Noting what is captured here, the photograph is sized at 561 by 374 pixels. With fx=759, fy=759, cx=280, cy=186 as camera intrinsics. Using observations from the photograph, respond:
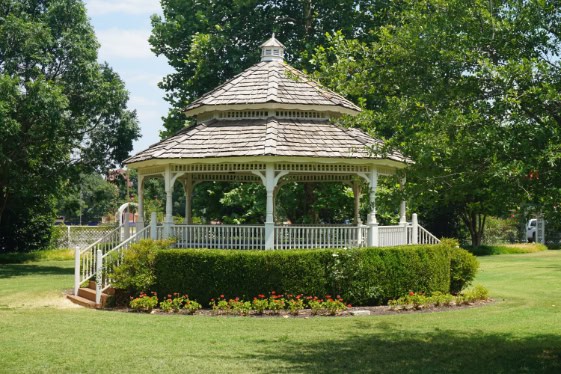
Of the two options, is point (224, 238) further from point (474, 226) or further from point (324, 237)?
point (474, 226)

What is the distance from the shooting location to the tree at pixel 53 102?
27.8 meters

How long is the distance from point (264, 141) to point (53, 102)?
35.5 ft

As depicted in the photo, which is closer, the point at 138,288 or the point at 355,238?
the point at 138,288

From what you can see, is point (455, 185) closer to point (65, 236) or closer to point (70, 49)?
point (70, 49)

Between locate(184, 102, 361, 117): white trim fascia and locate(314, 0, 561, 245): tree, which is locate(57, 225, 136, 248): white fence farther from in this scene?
locate(314, 0, 561, 245): tree

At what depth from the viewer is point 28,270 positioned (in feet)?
102

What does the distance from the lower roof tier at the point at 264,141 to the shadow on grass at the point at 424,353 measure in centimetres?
609

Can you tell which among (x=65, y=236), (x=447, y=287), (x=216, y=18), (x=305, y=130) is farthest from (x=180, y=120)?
(x=447, y=287)

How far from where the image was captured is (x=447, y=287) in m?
21.5

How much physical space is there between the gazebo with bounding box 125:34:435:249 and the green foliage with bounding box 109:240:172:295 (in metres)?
1.38

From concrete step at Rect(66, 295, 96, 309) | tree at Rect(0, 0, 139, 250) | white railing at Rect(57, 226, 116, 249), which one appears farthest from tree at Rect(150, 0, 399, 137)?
concrete step at Rect(66, 295, 96, 309)

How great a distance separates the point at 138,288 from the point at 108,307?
98 cm

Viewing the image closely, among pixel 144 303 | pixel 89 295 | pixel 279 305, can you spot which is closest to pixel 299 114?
pixel 279 305

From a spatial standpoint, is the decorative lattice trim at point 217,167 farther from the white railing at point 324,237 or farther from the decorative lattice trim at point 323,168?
the white railing at point 324,237
